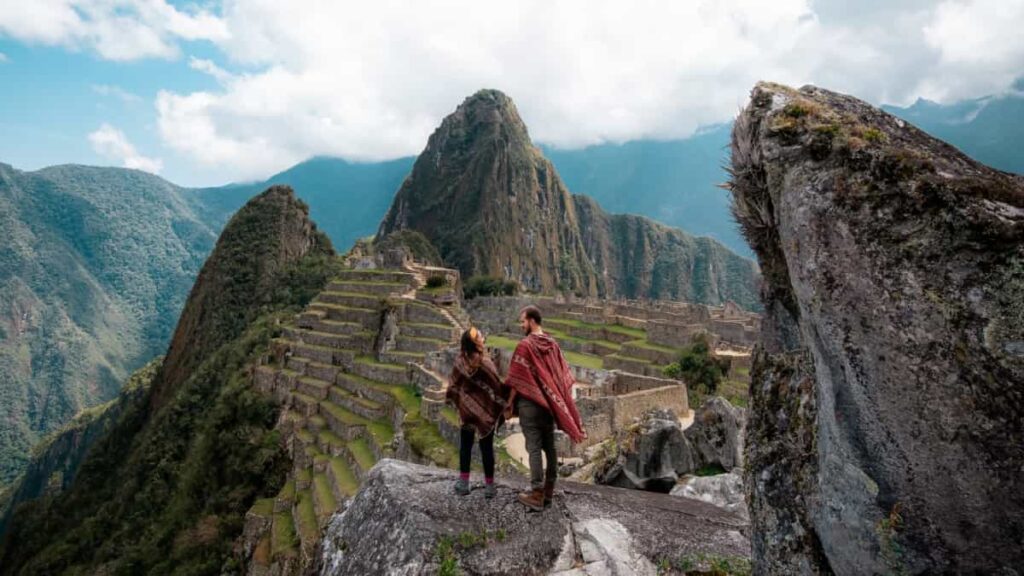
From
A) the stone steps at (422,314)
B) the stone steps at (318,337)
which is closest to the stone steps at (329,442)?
the stone steps at (318,337)

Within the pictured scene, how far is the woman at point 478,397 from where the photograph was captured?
412 cm

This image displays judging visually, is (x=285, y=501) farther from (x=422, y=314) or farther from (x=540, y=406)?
(x=540, y=406)

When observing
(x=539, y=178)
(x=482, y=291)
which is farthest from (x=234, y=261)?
(x=539, y=178)

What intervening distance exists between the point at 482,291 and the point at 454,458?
61205 mm

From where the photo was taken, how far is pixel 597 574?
3285mm

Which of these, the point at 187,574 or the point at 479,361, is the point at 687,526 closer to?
the point at 479,361

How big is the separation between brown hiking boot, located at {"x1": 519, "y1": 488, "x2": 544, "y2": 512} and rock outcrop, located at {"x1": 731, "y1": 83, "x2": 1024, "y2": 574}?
149 centimetres

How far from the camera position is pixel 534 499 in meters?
3.77

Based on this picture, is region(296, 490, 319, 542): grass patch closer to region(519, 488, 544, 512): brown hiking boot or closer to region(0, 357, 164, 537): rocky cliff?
region(519, 488, 544, 512): brown hiking boot

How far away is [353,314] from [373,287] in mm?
2499

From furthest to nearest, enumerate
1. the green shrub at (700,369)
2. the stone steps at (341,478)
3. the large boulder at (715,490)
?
the green shrub at (700,369)
the stone steps at (341,478)
the large boulder at (715,490)

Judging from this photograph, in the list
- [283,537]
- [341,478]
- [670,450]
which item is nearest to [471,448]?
[670,450]

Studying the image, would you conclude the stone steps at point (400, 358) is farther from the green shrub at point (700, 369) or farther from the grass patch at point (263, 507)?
the green shrub at point (700, 369)

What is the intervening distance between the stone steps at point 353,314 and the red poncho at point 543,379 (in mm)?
21627
